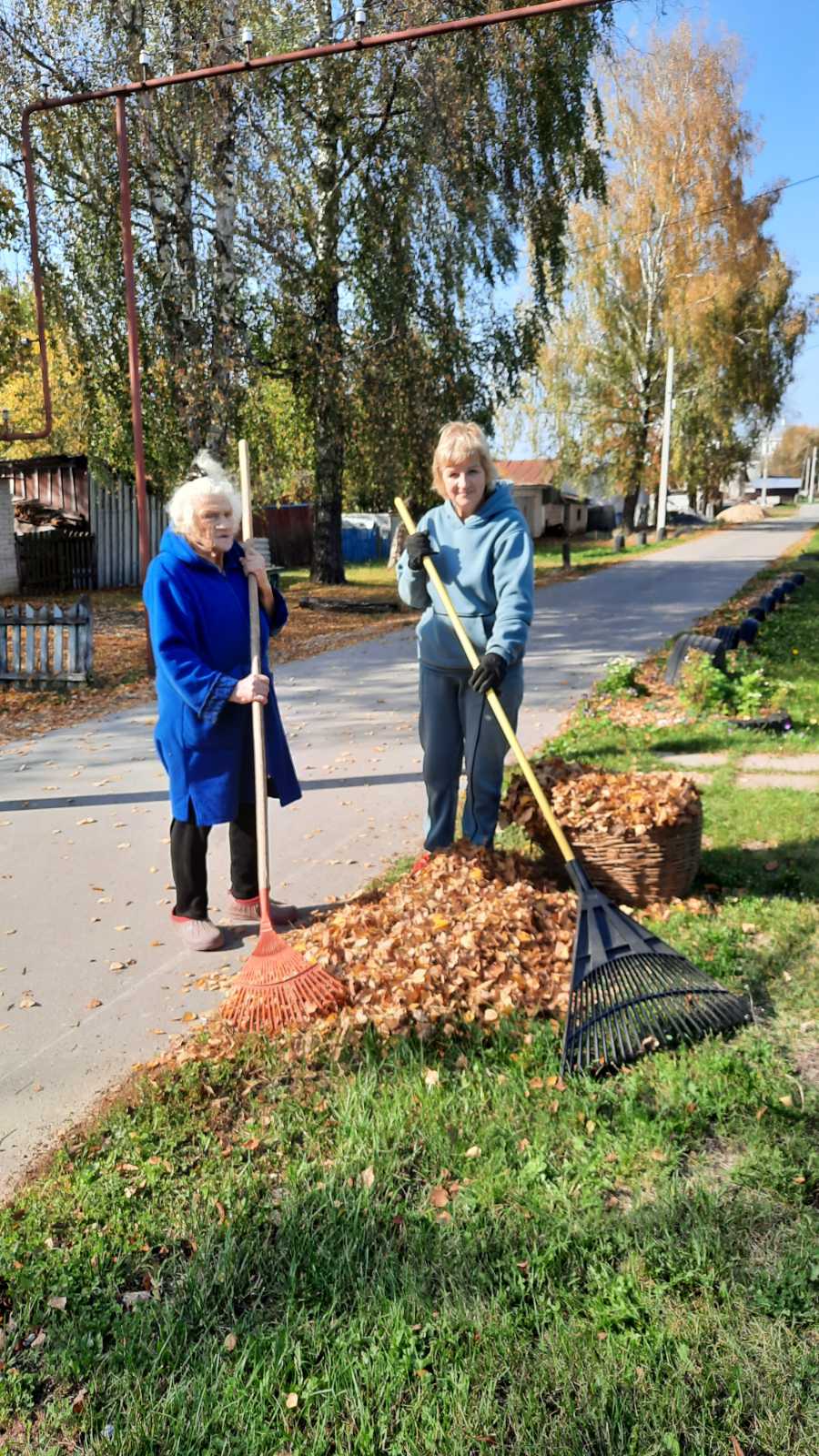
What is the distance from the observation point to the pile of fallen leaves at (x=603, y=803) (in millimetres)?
4488

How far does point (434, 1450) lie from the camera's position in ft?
6.93

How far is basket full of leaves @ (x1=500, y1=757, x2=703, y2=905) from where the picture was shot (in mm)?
4488

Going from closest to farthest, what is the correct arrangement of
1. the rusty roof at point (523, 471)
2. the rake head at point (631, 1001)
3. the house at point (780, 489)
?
1. the rake head at point (631, 1001)
2. the rusty roof at point (523, 471)
3. the house at point (780, 489)

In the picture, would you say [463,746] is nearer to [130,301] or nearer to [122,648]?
[130,301]

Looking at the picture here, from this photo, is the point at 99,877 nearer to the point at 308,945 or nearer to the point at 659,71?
the point at 308,945

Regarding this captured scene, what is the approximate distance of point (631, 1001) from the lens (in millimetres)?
3496

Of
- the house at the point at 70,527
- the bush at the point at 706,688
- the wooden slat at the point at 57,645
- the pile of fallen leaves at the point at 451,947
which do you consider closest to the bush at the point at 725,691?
the bush at the point at 706,688

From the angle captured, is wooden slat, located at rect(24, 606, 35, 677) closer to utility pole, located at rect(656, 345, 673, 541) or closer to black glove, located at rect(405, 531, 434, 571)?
black glove, located at rect(405, 531, 434, 571)

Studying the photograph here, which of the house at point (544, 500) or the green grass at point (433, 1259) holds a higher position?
the house at point (544, 500)

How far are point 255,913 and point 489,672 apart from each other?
1.59m

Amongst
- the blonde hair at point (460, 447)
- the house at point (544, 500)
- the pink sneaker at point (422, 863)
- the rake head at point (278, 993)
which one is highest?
the house at point (544, 500)

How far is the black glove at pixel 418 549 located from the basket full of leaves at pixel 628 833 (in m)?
1.18

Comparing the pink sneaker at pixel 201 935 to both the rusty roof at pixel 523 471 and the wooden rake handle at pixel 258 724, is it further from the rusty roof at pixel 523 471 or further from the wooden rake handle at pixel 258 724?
the rusty roof at pixel 523 471

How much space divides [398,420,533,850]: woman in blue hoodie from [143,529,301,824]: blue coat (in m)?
0.75
